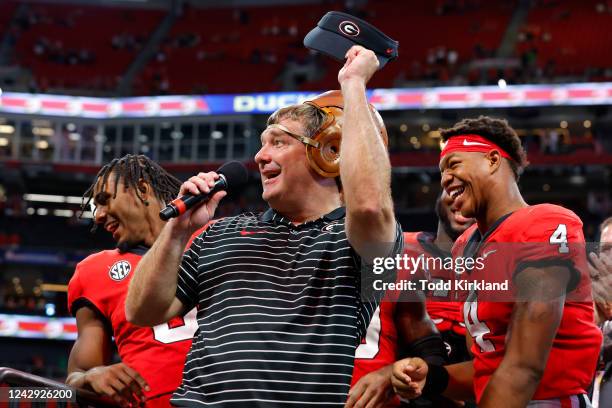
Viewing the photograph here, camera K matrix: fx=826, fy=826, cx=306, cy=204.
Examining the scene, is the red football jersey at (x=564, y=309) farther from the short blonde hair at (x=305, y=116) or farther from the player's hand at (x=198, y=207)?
the player's hand at (x=198, y=207)

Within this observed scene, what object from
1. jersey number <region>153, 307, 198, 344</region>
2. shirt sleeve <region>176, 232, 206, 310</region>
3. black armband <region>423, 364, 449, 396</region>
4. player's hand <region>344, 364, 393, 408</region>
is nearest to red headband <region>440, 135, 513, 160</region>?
black armband <region>423, 364, 449, 396</region>

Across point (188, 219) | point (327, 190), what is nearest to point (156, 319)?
point (188, 219)

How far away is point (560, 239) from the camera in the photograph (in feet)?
8.54

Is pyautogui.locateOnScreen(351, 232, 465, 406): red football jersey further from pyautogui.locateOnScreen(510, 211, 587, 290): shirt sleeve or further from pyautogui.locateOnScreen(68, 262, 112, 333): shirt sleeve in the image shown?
pyautogui.locateOnScreen(68, 262, 112, 333): shirt sleeve

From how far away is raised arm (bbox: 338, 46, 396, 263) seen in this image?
2195 millimetres

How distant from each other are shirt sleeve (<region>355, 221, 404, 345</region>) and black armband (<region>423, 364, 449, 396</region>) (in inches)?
10.9

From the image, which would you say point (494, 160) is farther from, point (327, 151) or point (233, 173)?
point (233, 173)

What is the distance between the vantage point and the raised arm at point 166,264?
246 cm

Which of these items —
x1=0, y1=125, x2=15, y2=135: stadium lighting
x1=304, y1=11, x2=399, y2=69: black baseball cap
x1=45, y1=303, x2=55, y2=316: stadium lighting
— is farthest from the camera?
x1=0, y1=125, x2=15, y2=135: stadium lighting

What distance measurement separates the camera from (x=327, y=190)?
2.67m

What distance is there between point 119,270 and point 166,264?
1.16 meters

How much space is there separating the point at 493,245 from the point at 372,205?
0.74 meters

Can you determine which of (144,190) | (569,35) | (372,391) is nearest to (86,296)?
(144,190)

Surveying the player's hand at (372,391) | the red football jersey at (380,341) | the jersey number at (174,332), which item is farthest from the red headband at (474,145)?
the jersey number at (174,332)
